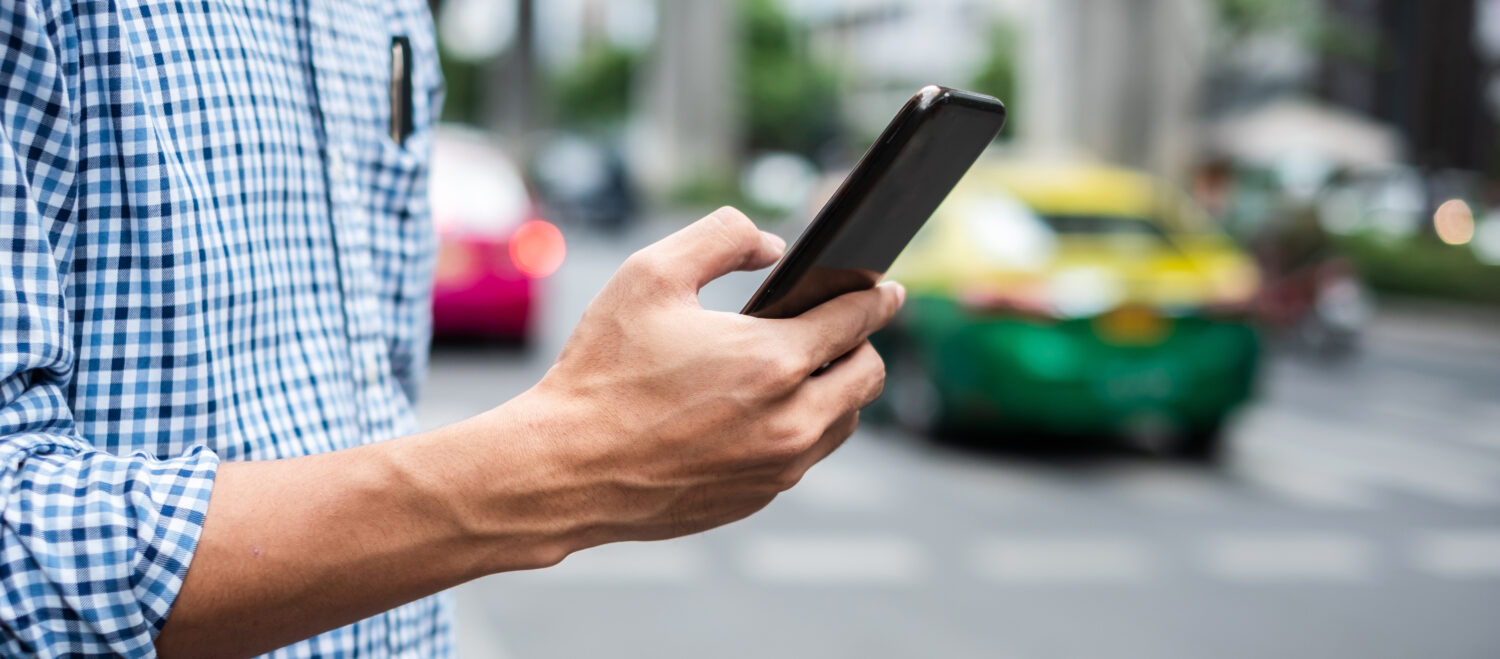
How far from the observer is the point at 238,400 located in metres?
1.03

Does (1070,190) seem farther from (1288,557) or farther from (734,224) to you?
(734,224)

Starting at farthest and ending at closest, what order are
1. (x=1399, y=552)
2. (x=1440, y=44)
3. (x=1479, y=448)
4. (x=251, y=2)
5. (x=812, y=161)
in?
(x=812, y=161)
(x=1440, y=44)
(x=1479, y=448)
(x=1399, y=552)
(x=251, y=2)

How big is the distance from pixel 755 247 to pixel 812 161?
48856 mm

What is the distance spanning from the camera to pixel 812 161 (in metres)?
49.3

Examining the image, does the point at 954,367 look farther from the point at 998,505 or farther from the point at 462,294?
the point at 462,294

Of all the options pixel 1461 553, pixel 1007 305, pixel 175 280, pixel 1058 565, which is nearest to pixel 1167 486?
pixel 1007 305

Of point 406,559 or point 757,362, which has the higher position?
point 757,362

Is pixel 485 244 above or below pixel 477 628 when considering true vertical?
above

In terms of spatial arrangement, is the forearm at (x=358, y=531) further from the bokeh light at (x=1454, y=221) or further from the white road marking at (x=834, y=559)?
the bokeh light at (x=1454, y=221)

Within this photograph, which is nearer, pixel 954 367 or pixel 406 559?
pixel 406 559

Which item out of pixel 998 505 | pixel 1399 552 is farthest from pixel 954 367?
pixel 1399 552

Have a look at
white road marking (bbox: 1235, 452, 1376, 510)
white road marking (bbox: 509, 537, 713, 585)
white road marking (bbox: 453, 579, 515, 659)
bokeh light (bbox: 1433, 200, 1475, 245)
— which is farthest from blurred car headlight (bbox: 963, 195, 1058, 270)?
bokeh light (bbox: 1433, 200, 1475, 245)

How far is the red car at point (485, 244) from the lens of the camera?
8.71 meters

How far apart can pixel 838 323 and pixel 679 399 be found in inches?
5.9
